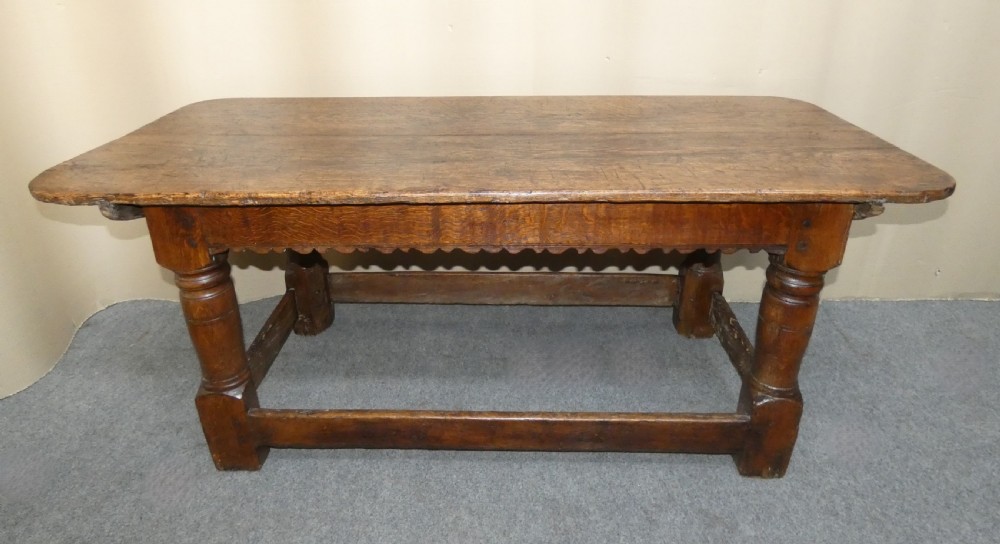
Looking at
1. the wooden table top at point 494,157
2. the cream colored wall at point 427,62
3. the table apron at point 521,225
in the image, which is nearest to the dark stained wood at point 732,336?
the table apron at point 521,225

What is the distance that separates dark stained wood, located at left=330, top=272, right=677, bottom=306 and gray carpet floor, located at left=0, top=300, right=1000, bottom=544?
0.12m

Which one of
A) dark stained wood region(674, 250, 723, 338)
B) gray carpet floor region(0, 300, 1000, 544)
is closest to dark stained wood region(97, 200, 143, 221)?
gray carpet floor region(0, 300, 1000, 544)

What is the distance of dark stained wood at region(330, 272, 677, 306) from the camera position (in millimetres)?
2152

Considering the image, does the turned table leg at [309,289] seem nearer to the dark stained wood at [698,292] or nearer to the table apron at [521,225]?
the table apron at [521,225]

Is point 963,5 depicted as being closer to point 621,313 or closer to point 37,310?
point 621,313

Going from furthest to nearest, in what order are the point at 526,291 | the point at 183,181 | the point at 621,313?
the point at 621,313 → the point at 526,291 → the point at 183,181

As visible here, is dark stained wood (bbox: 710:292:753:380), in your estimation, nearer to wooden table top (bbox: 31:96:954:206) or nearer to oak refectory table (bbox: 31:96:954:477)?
oak refectory table (bbox: 31:96:954:477)

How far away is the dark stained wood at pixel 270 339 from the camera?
5.74ft

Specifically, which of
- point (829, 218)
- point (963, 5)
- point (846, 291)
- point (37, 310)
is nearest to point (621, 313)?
point (846, 291)

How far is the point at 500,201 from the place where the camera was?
1.24 metres

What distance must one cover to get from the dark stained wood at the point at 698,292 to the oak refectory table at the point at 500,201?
24cm

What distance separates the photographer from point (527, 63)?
2.07 meters

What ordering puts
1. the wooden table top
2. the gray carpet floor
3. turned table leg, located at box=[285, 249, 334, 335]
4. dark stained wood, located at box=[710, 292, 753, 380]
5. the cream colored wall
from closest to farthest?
the wooden table top → the gray carpet floor → dark stained wood, located at box=[710, 292, 753, 380] → the cream colored wall → turned table leg, located at box=[285, 249, 334, 335]

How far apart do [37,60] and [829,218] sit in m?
2.26
